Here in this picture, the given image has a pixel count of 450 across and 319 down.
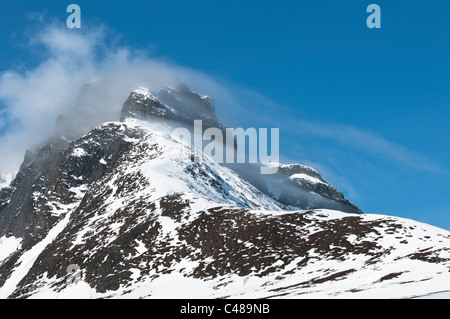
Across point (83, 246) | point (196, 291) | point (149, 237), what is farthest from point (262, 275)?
point (83, 246)

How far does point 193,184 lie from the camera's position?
143 meters

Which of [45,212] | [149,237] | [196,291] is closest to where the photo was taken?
[196,291]

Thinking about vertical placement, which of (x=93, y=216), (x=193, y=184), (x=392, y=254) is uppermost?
(x=193, y=184)

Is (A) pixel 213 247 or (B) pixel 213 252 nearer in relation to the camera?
(B) pixel 213 252

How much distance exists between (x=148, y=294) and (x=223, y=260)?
13.6 m

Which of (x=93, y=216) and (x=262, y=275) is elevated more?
(x=93, y=216)

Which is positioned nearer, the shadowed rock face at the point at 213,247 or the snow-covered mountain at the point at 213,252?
the snow-covered mountain at the point at 213,252

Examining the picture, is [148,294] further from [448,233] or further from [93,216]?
[93,216]

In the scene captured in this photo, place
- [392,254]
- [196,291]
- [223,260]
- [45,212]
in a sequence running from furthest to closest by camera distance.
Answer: [45,212] → [223,260] → [196,291] → [392,254]

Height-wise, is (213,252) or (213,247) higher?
(213,247)

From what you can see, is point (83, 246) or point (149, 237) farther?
point (83, 246)

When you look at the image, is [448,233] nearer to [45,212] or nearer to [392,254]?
[392,254]

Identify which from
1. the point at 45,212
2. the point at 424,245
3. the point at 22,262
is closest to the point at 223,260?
the point at 424,245

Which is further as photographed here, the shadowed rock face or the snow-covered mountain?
the shadowed rock face
